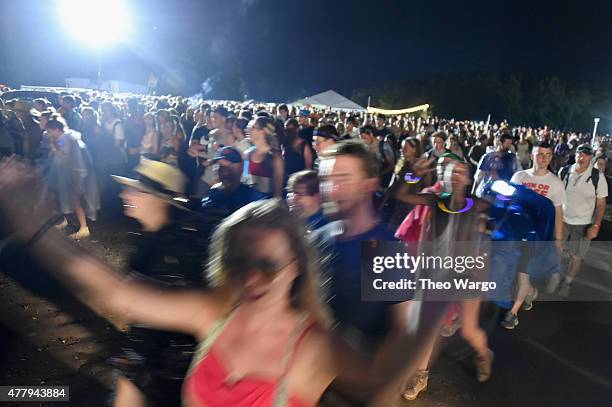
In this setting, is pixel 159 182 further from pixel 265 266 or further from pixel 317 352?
pixel 317 352

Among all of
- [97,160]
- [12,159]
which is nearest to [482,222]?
[12,159]

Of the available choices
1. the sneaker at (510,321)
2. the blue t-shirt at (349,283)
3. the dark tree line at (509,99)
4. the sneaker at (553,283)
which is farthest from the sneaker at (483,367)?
the dark tree line at (509,99)

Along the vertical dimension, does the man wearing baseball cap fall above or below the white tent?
above

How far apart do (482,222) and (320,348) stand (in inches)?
120

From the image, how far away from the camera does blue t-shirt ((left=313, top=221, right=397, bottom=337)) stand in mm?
2184

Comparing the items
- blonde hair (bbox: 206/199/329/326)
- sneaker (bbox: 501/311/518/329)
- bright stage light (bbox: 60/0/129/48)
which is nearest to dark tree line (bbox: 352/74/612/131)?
bright stage light (bbox: 60/0/129/48)

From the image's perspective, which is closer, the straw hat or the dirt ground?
the straw hat

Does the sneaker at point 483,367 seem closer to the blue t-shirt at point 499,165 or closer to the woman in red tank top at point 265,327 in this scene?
the blue t-shirt at point 499,165

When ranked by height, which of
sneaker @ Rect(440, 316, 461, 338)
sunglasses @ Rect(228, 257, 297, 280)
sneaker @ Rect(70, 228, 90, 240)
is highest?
sunglasses @ Rect(228, 257, 297, 280)

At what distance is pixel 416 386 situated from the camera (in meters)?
3.84

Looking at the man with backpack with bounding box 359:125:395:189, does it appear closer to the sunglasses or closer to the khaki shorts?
the khaki shorts

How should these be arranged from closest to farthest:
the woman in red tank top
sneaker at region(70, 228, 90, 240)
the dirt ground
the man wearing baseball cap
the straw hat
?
the woman in red tank top
the straw hat
the dirt ground
the man wearing baseball cap
sneaker at region(70, 228, 90, 240)

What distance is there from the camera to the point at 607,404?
3.92m

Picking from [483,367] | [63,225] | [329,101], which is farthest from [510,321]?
[329,101]
